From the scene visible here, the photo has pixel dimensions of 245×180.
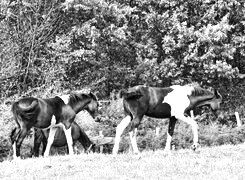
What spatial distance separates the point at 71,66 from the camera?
2822 centimetres

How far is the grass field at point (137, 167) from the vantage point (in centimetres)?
954

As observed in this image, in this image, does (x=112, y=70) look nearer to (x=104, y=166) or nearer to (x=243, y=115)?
(x=243, y=115)

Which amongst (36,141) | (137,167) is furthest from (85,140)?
(137,167)

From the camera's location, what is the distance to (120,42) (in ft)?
89.7

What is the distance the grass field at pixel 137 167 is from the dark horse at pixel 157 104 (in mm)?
1035

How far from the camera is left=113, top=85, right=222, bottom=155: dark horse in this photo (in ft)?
43.6

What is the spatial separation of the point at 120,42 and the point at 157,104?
14.0 m

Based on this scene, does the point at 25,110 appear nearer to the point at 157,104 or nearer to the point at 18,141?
the point at 18,141

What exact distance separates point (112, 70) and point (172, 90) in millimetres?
14451

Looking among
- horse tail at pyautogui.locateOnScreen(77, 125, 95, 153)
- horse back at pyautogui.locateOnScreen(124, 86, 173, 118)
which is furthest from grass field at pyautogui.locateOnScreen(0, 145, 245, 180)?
horse tail at pyautogui.locateOnScreen(77, 125, 95, 153)

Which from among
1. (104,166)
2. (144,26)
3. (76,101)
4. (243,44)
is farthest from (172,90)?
(144,26)

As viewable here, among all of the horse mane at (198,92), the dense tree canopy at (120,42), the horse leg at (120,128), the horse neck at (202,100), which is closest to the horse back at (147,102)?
the horse leg at (120,128)

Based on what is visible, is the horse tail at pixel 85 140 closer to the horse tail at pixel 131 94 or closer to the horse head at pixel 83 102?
the horse head at pixel 83 102

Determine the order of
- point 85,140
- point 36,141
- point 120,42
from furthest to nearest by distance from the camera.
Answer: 1. point 120,42
2. point 85,140
3. point 36,141
